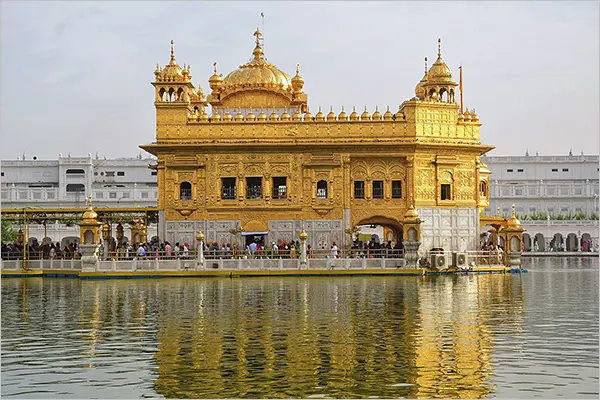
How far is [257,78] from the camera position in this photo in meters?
47.3

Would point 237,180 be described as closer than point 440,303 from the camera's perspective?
No

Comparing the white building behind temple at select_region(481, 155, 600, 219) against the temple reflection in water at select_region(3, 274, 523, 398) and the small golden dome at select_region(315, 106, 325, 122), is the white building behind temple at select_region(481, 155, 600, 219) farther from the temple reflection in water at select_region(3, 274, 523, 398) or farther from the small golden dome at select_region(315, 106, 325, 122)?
the temple reflection in water at select_region(3, 274, 523, 398)

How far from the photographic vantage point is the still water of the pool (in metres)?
13.6

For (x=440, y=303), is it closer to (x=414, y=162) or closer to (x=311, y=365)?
(x=311, y=365)

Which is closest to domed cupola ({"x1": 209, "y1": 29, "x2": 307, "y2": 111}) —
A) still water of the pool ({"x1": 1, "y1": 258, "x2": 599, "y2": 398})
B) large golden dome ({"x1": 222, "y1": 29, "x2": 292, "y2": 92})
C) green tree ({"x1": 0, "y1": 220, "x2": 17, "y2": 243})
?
large golden dome ({"x1": 222, "y1": 29, "x2": 292, "y2": 92})

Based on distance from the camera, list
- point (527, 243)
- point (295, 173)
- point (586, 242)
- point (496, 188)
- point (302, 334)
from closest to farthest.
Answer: point (302, 334) → point (295, 173) → point (586, 242) → point (527, 243) → point (496, 188)

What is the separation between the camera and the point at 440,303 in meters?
25.4

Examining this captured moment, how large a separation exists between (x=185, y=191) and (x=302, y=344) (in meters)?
26.8

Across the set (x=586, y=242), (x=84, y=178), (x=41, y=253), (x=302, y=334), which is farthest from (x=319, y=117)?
(x=84, y=178)

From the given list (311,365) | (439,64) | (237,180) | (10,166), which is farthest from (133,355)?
(10,166)

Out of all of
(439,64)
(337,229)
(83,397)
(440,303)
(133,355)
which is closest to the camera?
(83,397)

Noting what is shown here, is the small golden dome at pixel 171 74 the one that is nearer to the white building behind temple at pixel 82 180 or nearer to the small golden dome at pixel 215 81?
the small golden dome at pixel 215 81

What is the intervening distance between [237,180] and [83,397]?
100 feet

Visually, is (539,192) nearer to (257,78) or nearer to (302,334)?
(257,78)
